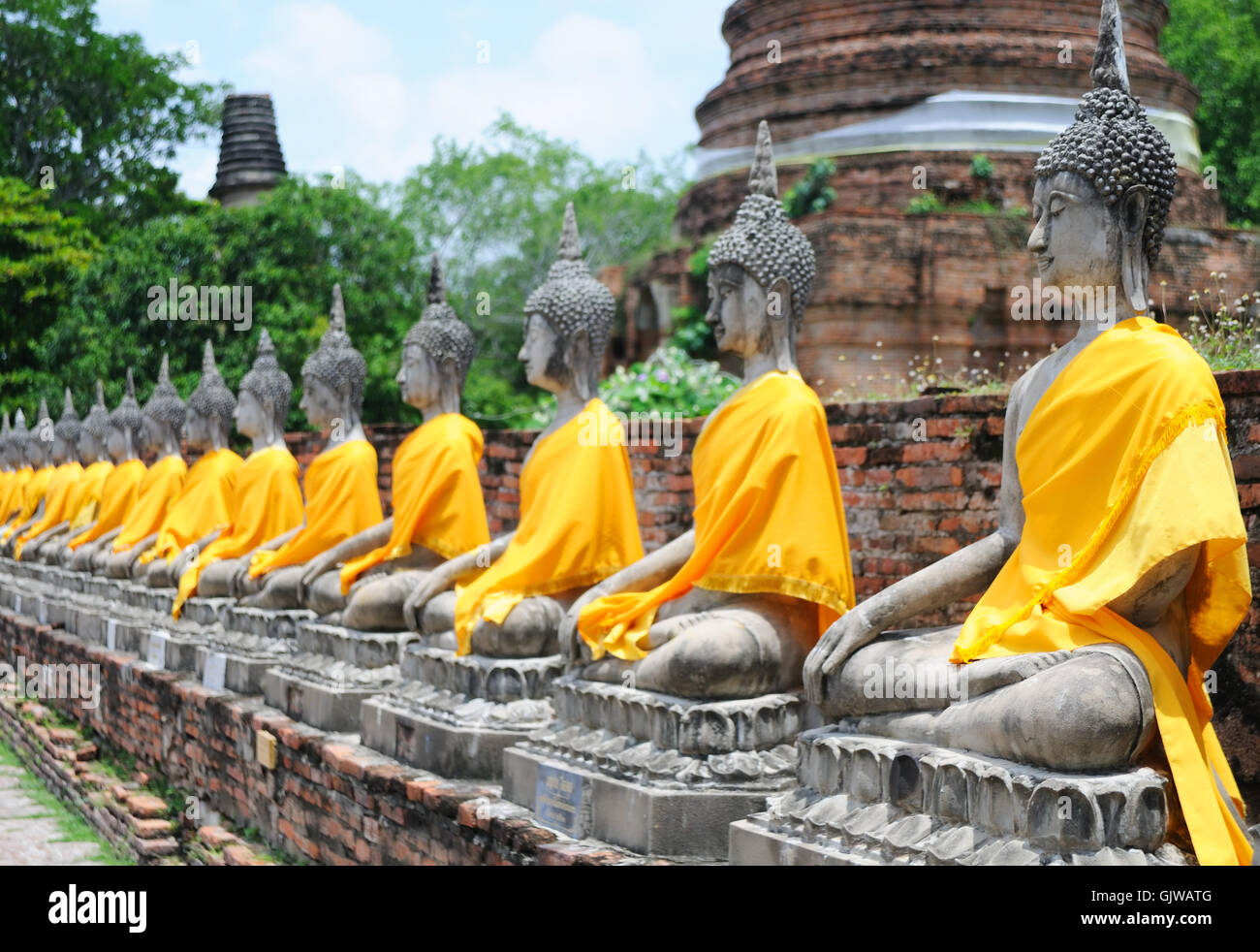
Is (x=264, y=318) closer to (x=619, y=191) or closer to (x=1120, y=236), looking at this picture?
(x=1120, y=236)

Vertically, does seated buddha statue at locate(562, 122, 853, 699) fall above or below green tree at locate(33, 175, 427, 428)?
below

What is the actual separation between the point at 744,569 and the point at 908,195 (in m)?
9.49

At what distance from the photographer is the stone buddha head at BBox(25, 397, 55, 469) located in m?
16.7

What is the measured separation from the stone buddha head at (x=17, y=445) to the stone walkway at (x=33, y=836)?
849 cm

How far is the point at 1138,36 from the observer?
15070 millimetres

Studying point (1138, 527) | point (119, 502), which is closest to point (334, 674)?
point (1138, 527)

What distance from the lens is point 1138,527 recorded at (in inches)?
141

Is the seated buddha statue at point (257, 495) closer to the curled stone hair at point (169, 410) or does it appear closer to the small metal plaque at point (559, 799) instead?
the curled stone hair at point (169, 410)

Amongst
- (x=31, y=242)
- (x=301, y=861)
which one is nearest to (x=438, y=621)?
(x=301, y=861)

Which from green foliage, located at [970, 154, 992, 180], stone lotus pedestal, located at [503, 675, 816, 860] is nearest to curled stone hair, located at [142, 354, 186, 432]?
green foliage, located at [970, 154, 992, 180]

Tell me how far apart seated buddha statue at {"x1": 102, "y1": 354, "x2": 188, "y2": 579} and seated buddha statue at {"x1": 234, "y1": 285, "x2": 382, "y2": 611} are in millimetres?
3113

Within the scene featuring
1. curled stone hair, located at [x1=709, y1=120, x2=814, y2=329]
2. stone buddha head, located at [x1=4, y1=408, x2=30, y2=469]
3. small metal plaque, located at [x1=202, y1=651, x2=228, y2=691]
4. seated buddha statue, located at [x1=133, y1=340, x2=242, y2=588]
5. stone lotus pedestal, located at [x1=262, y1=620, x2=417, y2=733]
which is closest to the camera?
curled stone hair, located at [x1=709, y1=120, x2=814, y2=329]

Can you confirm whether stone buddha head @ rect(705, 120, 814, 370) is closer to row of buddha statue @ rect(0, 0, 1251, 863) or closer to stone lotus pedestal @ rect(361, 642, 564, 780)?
row of buddha statue @ rect(0, 0, 1251, 863)

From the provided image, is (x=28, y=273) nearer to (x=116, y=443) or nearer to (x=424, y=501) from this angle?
(x=116, y=443)
